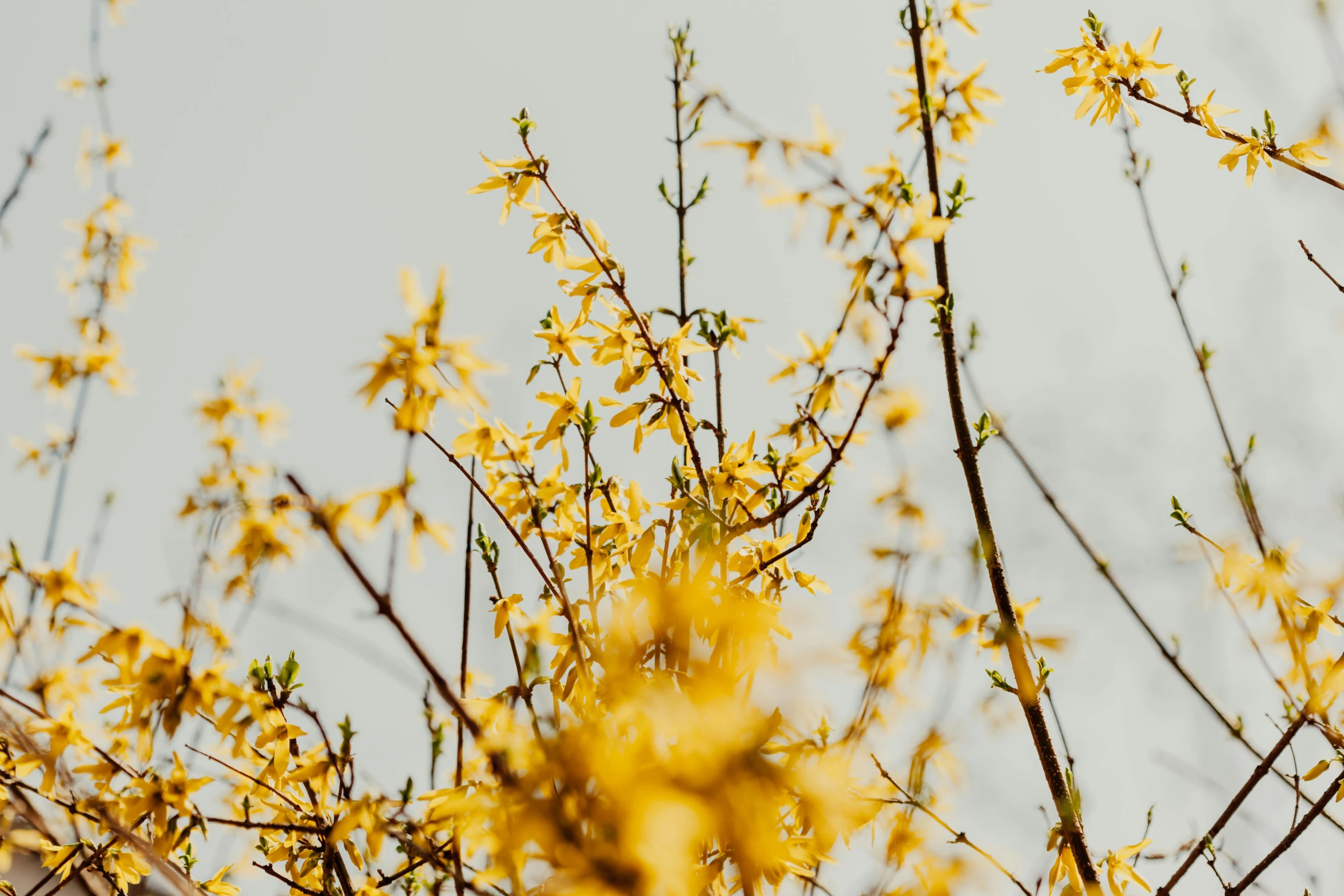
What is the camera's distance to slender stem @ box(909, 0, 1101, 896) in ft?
4.75

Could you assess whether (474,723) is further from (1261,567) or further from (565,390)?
(1261,567)

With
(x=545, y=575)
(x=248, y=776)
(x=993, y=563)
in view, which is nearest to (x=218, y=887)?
(x=248, y=776)

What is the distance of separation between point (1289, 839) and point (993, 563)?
74cm

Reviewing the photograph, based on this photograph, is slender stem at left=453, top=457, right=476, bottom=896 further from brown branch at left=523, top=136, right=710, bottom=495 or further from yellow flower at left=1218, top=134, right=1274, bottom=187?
yellow flower at left=1218, top=134, right=1274, bottom=187

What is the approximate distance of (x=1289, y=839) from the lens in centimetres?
143

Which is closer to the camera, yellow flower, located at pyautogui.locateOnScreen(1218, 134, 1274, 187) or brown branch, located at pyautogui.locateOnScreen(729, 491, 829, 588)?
brown branch, located at pyautogui.locateOnScreen(729, 491, 829, 588)

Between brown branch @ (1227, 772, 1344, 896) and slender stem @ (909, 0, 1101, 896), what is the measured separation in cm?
28

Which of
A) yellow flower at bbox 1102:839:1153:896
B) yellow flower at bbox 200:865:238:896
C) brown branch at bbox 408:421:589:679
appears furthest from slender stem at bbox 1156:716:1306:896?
yellow flower at bbox 200:865:238:896

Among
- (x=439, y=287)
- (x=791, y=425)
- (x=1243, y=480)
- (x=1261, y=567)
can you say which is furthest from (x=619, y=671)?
(x=1243, y=480)

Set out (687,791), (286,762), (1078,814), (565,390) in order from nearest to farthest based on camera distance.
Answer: (687,791), (286,762), (1078,814), (565,390)

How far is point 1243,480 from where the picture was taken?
1772mm

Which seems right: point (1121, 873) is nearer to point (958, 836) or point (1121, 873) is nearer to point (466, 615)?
point (958, 836)

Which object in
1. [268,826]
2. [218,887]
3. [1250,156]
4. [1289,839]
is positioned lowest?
[1289,839]

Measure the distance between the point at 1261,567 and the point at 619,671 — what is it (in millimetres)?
1542
